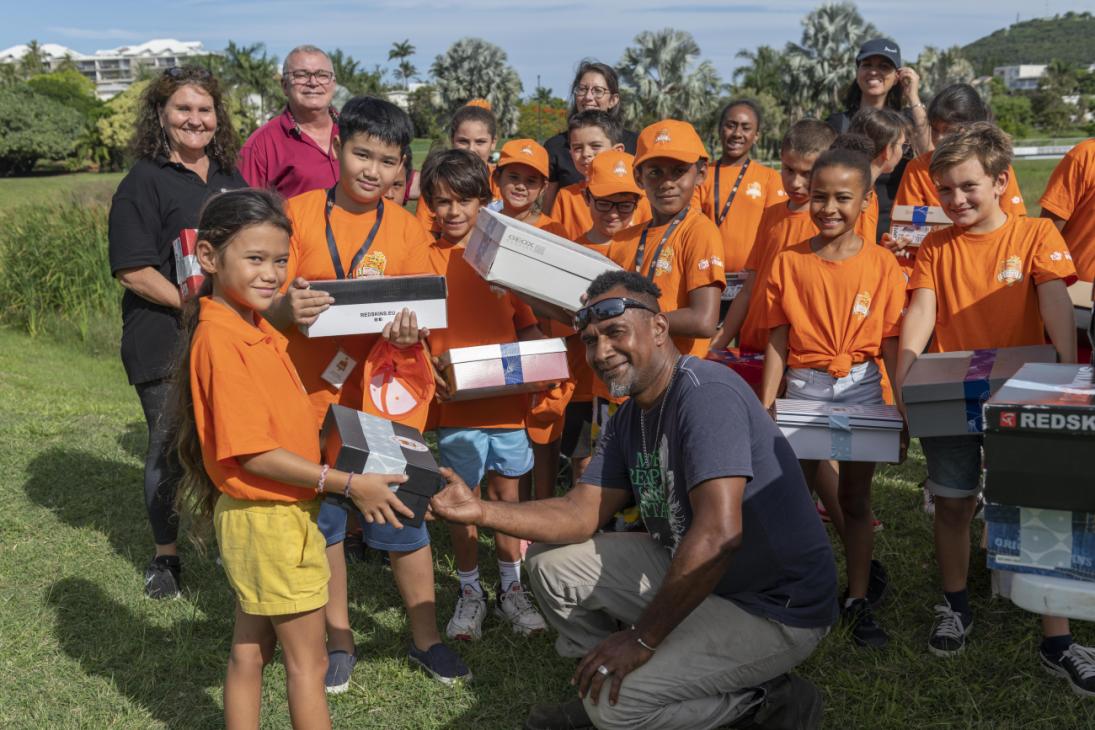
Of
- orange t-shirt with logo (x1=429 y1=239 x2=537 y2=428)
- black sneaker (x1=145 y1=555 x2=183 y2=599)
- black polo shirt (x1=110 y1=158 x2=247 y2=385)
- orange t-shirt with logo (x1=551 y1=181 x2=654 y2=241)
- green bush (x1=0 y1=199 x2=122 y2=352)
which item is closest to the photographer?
orange t-shirt with logo (x1=429 y1=239 x2=537 y2=428)

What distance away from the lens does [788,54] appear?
6894 cm

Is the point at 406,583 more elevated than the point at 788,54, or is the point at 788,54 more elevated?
the point at 788,54

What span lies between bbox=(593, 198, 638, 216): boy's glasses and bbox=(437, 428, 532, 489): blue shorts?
1.11 metres

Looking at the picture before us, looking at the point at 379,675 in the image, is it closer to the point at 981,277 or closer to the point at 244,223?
the point at 244,223

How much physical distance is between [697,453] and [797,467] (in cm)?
44

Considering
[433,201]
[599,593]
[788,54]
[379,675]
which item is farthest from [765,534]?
[788,54]

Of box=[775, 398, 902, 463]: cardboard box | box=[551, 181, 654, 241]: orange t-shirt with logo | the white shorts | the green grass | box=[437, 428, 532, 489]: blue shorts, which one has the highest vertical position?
box=[551, 181, 654, 241]: orange t-shirt with logo

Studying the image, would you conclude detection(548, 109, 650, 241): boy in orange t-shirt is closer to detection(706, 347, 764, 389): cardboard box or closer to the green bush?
detection(706, 347, 764, 389): cardboard box

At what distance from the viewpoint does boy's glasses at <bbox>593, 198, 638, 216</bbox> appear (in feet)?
15.0

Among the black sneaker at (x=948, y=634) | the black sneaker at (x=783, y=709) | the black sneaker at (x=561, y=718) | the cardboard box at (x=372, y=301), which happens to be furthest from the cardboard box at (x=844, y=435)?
the cardboard box at (x=372, y=301)

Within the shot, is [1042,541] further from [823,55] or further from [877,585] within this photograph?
[823,55]

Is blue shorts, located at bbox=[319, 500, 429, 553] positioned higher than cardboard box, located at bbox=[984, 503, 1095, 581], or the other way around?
cardboard box, located at bbox=[984, 503, 1095, 581]

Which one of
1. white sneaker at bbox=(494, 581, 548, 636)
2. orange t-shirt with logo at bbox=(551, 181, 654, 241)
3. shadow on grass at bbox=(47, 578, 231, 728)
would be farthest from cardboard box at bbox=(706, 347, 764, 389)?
shadow on grass at bbox=(47, 578, 231, 728)

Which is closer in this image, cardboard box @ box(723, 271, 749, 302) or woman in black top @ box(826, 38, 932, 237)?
cardboard box @ box(723, 271, 749, 302)
